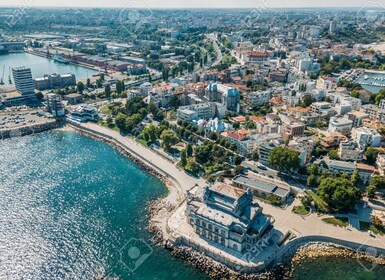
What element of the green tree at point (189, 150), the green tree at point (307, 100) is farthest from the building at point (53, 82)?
the green tree at point (307, 100)

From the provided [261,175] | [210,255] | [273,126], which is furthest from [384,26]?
[210,255]

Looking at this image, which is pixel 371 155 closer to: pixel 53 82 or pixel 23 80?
pixel 23 80

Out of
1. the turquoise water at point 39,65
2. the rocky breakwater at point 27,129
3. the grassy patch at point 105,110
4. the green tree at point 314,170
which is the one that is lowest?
the turquoise water at point 39,65

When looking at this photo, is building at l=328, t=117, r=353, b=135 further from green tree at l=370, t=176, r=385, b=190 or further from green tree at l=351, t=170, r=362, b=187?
green tree at l=370, t=176, r=385, b=190

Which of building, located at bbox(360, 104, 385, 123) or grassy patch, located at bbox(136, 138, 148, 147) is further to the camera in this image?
building, located at bbox(360, 104, 385, 123)

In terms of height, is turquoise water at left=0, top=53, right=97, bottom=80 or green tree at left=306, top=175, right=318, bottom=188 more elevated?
green tree at left=306, top=175, right=318, bottom=188

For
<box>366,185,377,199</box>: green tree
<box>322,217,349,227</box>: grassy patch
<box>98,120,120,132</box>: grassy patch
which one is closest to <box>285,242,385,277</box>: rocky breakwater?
<box>322,217,349,227</box>: grassy patch

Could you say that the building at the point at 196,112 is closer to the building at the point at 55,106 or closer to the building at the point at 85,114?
the building at the point at 85,114
